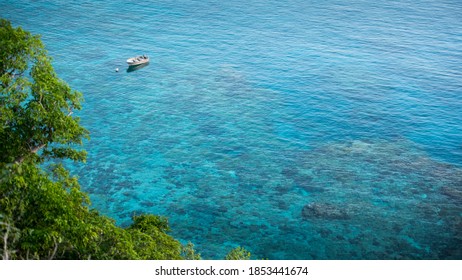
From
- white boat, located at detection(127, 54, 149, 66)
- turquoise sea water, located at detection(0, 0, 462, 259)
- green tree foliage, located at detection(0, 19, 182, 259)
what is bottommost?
turquoise sea water, located at detection(0, 0, 462, 259)

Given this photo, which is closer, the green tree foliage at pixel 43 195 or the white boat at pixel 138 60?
the green tree foliage at pixel 43 195

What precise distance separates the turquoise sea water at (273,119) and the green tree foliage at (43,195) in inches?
765

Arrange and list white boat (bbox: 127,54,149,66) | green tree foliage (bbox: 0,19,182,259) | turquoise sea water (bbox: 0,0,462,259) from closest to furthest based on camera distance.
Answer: green tree foliage (bbox: 0,19,182,259)
turquoise sea water (bbox: 0,0,462,259)
white boat (bbox: 127,54,149,66)

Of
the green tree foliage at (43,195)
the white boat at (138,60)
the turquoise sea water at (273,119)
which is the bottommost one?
the turquoise sea water at (273,119)

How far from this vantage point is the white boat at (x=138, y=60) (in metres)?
85.8

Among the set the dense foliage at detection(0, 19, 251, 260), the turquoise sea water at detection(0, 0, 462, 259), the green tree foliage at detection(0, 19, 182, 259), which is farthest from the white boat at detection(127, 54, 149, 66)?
the dense foliage at detection(0, 19, 251, 260)

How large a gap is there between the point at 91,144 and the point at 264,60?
37560 millimetres

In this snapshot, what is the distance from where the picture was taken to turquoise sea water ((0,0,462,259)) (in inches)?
2023

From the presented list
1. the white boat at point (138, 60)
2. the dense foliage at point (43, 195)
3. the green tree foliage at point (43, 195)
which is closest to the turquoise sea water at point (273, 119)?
the white boat at point (138, 60)

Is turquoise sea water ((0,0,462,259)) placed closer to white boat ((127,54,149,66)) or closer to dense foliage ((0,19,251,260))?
white boat ((127,54,149,66))

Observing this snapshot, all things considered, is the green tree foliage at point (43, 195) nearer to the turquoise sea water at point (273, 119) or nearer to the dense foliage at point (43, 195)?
the dense foliage at point (43, 195)

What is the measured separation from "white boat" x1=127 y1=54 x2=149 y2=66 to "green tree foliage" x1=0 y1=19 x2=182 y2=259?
163 feet

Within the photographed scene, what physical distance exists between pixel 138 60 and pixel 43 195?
2503 inches

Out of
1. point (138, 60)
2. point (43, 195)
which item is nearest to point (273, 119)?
point (138, 60)
